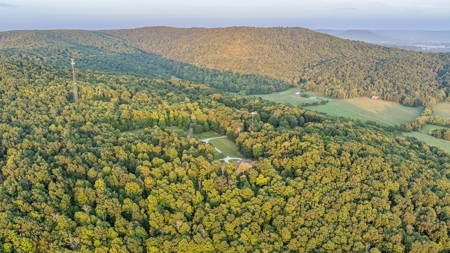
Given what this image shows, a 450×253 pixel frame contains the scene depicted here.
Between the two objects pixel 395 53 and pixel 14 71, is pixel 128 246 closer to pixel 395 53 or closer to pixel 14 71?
pixel 14 71

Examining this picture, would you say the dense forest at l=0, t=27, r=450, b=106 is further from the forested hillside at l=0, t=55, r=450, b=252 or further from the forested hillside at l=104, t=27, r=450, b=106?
the forested hillside at l=0, t=55, r=450, b=252

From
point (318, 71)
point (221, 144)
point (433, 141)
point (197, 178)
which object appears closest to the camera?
point (197, 178)

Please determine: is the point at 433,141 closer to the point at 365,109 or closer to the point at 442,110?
the point at 365,109

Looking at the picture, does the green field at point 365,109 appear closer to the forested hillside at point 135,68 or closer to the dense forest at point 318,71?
the dense forest at point 318,71

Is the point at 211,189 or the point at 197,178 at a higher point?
the point at 197,178

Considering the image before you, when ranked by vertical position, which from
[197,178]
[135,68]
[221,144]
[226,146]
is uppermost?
[135,68]

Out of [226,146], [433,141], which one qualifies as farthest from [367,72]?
[226,146]
